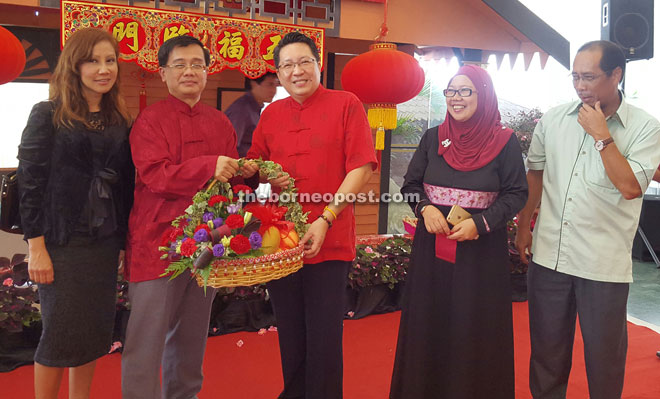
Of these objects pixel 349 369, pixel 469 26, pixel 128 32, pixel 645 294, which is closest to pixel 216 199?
pixel 349 369

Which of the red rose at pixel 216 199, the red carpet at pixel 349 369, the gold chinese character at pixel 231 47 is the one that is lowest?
the red carpet at pixel 349 369

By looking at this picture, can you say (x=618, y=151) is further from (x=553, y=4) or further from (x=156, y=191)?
(x=553, y=4)

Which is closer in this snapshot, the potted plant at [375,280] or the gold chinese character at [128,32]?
the gold chinese character at [128,32]

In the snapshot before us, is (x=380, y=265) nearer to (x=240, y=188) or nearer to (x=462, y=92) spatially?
(x=462, y=92)

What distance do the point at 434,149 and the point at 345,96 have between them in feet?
1.62

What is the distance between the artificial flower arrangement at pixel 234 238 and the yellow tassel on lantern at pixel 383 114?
Answer: 89.8 inches

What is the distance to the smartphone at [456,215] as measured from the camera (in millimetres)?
2039

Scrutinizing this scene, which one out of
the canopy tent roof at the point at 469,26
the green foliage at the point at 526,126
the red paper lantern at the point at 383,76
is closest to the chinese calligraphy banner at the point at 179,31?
the red paper lantern at the point at 383,76

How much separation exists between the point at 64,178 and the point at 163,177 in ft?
1.22

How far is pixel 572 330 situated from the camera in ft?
7.25

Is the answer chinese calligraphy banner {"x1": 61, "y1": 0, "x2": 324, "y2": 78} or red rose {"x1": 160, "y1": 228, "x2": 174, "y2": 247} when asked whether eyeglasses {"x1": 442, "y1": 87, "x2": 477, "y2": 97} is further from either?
chinese calligraphy banner {"x1": 61, "y1": 0, "x2": 324, "y2": 78}

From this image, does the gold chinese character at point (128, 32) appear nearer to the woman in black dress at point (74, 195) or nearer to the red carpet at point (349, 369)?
the woman in black dress at point (74, 195)

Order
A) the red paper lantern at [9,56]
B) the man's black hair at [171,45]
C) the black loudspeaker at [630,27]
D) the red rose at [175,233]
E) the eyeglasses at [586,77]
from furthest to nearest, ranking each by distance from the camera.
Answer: the black loudspeaker at [630,27] → the red paper lantern at [9,56] → the eyeglasses at [586,77] → the man's black hair at [171,45] → the red rose at [175,233]

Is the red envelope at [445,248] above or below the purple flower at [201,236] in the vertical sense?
below
